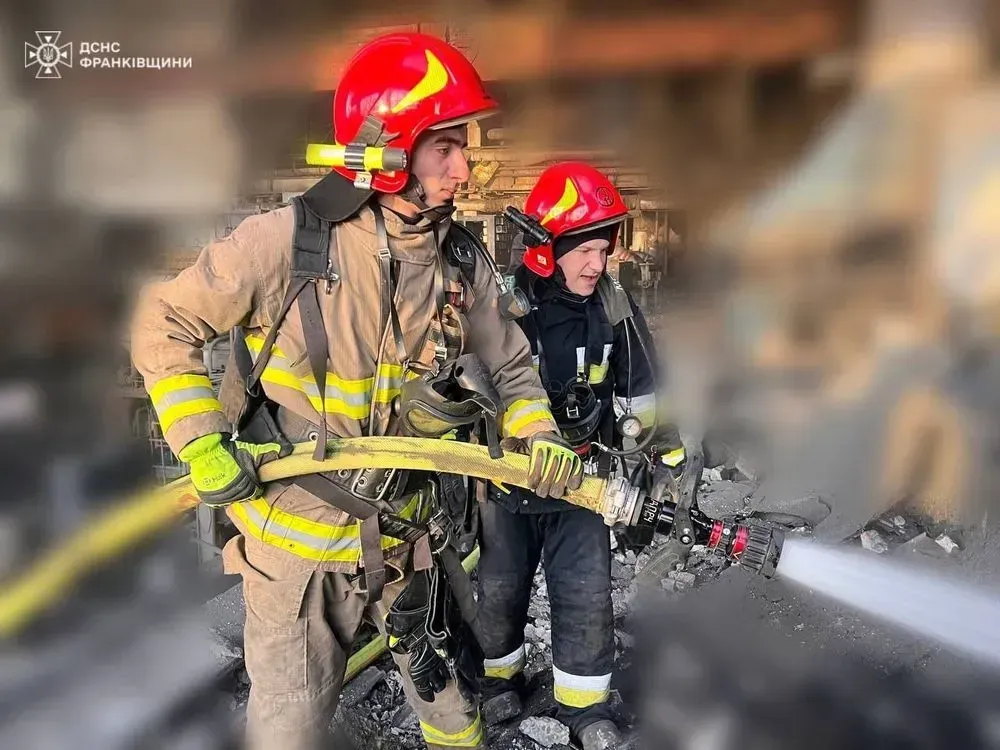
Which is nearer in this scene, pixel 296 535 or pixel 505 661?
pixel 296 535

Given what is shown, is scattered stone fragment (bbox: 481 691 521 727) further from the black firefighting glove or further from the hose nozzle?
the hose nozzle

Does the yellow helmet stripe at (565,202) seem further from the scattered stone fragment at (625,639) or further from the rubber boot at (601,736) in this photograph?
the scattered stone fragment at (625,639)

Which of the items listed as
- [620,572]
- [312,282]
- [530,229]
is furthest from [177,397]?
[620,572]

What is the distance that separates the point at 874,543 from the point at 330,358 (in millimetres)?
4171

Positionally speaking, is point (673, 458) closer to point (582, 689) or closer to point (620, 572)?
point (582, 689)

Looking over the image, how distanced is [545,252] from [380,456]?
136 cm

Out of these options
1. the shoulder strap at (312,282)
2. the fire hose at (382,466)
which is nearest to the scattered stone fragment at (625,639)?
the fire hose at (382,466)

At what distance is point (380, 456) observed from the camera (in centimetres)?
176

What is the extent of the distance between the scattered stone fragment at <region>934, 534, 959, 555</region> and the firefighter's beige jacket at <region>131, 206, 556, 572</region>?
410 cm

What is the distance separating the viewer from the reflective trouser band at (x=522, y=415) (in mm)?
2076

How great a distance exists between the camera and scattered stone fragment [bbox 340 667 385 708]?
2.89m

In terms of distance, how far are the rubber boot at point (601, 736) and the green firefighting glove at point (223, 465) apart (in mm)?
1759

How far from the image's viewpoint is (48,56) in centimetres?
374

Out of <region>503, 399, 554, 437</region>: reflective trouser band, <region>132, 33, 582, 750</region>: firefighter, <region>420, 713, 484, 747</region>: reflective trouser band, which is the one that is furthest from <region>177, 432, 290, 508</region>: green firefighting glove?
<region>420, 713, 484, 747</region>: reflective trouser band
